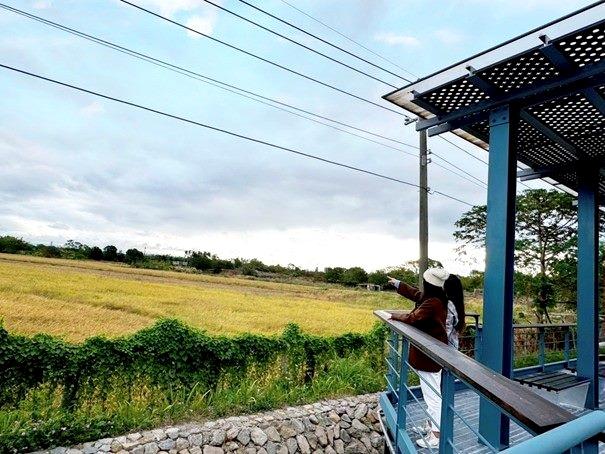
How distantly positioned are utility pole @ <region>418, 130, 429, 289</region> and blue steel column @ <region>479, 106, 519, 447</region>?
4.45 metres

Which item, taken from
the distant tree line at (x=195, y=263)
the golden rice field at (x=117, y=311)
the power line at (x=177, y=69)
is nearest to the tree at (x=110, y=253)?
the distant tree line at (x=195, y=263)

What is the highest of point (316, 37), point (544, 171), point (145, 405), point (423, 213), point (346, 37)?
point (346, 37)

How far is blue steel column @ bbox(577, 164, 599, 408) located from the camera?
13.9 ft

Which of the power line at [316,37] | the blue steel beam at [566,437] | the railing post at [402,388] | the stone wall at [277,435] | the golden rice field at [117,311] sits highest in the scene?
the power line at [316,37]

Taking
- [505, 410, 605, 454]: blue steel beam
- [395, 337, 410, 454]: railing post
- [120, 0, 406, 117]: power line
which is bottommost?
[395, 337, 410, 454]: railing post

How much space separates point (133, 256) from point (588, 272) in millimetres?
48441

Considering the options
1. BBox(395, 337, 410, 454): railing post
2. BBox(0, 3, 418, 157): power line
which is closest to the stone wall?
BBox(395, 337, 410, 454): railing post

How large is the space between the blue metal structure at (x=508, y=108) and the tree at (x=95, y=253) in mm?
50568

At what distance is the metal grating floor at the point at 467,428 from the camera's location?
284 centimetres

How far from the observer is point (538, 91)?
281cm

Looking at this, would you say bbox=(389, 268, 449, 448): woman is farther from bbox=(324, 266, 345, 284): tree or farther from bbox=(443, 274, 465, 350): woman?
bbox=(324, 266, 345, 284): tree

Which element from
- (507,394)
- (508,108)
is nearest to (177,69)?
(508,108)

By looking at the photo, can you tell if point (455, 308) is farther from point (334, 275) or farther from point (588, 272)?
point (334, 275)

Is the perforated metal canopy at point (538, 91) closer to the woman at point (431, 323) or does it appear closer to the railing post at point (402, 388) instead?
the woman at point (431, 323)
